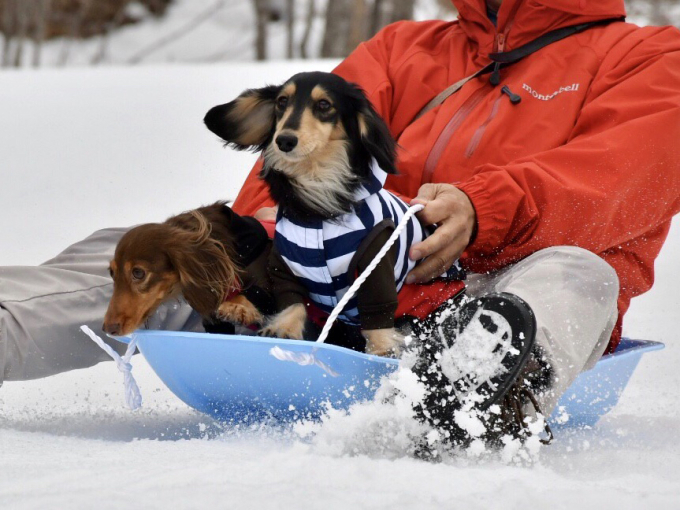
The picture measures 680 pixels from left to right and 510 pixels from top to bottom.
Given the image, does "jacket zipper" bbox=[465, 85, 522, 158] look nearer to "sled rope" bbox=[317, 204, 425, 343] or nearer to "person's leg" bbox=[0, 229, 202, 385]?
"sled rope" bbox=[317, 204, 425, 343]

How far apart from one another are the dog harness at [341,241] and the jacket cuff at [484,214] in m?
0.14

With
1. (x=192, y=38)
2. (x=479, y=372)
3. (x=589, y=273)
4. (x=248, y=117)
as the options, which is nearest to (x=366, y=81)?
(x=248, y=117)

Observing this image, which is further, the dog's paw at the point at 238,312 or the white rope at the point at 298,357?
the dog's paw at the point at 238,312

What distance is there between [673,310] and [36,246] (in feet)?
9.09

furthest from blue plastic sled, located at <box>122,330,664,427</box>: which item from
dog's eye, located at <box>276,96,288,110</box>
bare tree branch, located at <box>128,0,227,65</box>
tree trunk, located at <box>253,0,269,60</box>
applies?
bare tree branch, located at <box>128,0,227,65</box>

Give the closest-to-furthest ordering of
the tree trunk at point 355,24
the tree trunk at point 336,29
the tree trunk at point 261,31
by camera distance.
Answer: the tree trunk at point 355,24, the tree trunk at point 336,29, the tree trunk at point 261,31

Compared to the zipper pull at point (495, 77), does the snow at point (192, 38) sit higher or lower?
lower

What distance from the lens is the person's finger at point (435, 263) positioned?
7.11ft

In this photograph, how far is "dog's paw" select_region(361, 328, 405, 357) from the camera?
2.03 m

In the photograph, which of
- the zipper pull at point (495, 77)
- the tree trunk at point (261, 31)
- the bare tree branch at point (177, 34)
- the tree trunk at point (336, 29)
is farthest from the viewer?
the bare tree branch at point (177, 34)

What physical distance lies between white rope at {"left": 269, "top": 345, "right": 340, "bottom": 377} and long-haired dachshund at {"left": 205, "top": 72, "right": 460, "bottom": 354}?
Result: 23 cm

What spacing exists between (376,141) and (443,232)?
26 cm

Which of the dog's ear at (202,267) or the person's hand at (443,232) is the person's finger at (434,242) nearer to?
the person's hand at (443,232)

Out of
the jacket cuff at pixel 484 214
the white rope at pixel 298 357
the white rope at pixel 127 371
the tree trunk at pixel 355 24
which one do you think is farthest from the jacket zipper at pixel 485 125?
the tree trunk at pixel 355 24
